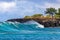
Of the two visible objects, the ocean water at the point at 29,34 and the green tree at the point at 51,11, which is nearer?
the ocean water at the point at 29,34

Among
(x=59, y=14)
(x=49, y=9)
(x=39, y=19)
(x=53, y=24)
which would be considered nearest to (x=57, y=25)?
(x=53, y=24)

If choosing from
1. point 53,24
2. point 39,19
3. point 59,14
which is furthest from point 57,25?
point 59,14

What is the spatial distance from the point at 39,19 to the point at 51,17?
605cm

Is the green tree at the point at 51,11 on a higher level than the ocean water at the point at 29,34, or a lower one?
higher

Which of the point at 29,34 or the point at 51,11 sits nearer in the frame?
the point at 29,34

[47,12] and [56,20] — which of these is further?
[47,12]

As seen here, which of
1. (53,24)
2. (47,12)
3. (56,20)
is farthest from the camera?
(47,12)

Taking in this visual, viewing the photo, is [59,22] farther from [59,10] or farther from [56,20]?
[59,10]

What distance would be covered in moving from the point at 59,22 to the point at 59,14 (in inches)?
967

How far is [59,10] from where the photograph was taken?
138 m

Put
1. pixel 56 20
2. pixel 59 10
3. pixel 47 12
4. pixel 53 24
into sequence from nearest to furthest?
1. pixel 53 24
2. pixel 56 20
3. pixel 47 12
4. pixel 59 10

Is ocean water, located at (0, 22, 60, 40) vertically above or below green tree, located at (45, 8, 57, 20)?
below

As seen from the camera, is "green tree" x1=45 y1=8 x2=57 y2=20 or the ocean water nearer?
the ocean water

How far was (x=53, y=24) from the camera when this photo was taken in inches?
4409
